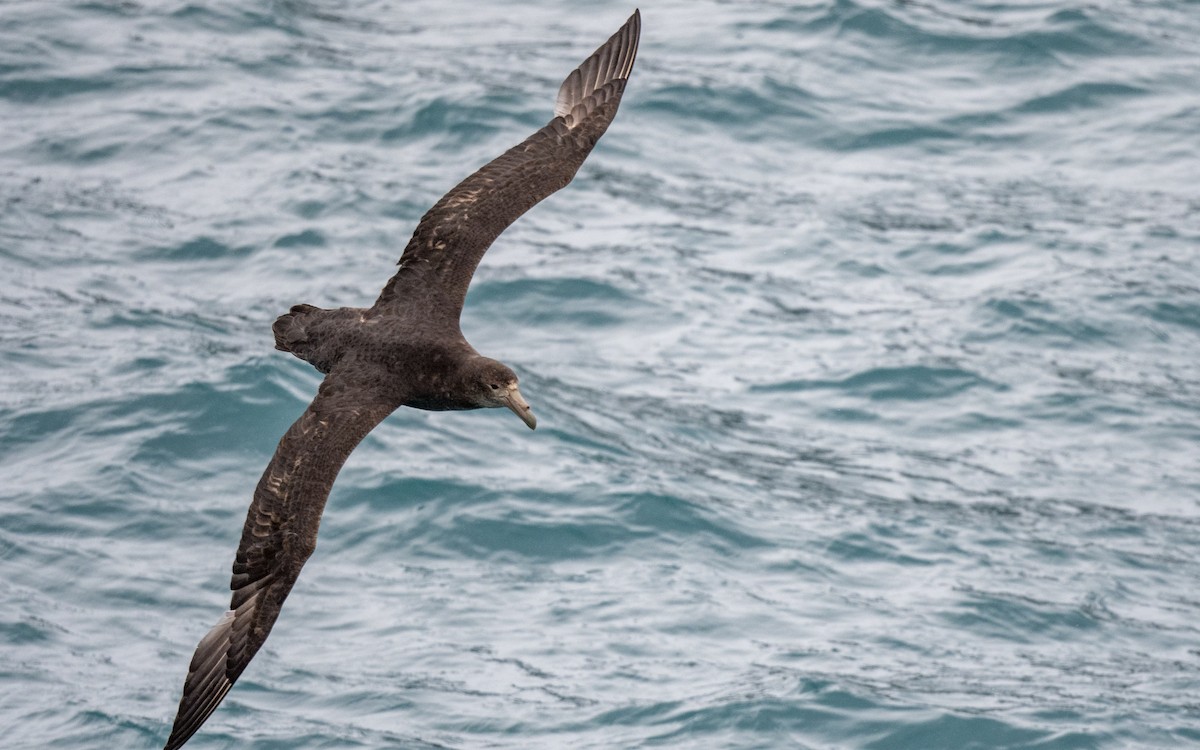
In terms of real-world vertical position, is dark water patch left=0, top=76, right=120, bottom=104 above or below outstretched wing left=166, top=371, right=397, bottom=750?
above

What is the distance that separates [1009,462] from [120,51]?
436 inches

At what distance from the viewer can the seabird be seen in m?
9.41

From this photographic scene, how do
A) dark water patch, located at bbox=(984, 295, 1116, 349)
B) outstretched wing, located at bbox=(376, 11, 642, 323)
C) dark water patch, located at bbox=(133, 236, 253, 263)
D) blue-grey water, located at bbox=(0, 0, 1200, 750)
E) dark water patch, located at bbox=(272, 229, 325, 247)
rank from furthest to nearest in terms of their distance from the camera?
1. dark water patch, located at bbox=(272, 229, 325, 247)
2. dark water patch, located at bbox=(133, 236, 253, 263)
3. dark water patch, located at bbox=(984, 295, 1116, 349)
4. blue-grey water, located at bbox=(0, 0, 1200, 750)
5. outstretched wing, located at bbox=(376, 11, 642, 323)

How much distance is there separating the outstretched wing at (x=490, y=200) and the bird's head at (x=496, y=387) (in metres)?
0.72

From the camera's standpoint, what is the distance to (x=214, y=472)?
14188 millimetres

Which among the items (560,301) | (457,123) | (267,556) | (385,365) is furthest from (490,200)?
(457,123)

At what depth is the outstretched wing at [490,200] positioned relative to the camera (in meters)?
10.8

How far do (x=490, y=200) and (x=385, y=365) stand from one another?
1.42m

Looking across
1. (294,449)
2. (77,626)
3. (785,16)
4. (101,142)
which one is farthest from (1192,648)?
(101,142)

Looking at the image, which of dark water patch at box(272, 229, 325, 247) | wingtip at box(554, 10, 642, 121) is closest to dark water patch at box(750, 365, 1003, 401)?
wingtip at box(554, 10, 642, 121)

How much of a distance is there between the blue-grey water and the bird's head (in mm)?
2816

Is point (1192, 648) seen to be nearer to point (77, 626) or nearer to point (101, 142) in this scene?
point (77, 626)

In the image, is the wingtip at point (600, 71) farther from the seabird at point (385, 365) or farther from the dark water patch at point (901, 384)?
the dark water patch at point (901, 384)

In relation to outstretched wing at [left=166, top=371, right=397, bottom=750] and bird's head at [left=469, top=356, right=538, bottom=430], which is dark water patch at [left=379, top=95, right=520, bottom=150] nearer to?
bird's head at [left=469, top=356, right=538, bottom=430]
